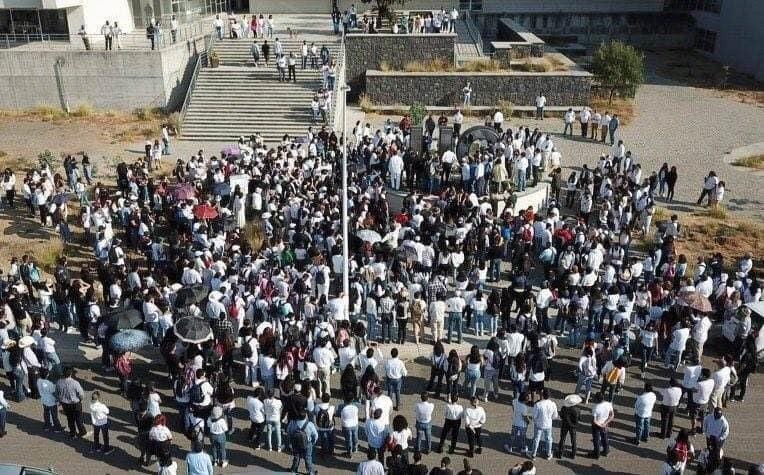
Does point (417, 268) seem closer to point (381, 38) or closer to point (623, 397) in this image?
point (623, 397)

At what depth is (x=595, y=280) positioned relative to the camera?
48.7 feet

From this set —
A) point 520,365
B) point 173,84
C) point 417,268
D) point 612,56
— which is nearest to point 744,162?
point 612,56

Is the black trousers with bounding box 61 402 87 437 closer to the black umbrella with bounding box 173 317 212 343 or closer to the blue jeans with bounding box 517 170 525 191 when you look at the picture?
the black umbrella with bounding box 173 317 212 343

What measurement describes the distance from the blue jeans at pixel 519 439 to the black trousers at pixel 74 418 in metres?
6.97

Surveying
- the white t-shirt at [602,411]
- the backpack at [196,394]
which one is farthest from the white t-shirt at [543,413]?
the backpack at [196,394]

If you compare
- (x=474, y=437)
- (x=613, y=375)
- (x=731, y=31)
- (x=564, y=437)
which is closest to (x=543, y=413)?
(x=564, y=437)

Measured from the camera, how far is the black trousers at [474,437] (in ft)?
36.2

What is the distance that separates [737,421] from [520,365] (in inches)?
155

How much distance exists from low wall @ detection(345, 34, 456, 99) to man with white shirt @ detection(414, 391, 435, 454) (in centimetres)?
2416

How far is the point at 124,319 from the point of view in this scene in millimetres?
12578

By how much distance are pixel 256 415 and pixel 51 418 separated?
3.66m

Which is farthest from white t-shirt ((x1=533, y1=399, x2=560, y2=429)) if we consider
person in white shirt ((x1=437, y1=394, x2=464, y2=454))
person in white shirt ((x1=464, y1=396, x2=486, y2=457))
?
person in white shirt ((x1=437, y1=394, x2=464, y2=454))

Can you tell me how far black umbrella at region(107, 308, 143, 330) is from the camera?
1248 cm

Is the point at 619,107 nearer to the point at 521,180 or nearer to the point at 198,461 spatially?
the point at 521,180
